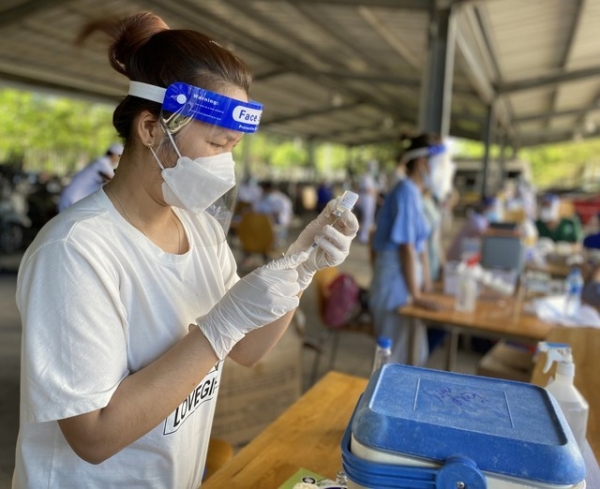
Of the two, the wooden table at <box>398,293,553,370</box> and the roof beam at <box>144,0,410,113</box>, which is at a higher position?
the roof beam at <box>144,0,410,113</box>

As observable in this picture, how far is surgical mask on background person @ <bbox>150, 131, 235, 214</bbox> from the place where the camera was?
1.02 meters

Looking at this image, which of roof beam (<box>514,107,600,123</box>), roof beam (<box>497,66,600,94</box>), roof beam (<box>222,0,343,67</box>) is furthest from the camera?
roof beam (<box>514,107,600,123</box>)

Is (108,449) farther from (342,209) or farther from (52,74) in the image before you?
(52,74)

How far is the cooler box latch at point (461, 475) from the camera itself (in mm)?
667

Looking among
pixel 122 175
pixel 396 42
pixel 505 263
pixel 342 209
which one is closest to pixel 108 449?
pixel 122 175

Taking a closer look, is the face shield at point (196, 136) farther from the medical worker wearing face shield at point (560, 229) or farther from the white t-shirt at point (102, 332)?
the medical worker wearing face shield at point (560, 229)

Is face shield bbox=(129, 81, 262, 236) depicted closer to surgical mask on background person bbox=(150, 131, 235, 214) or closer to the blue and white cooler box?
surgical mask on background person bbox=(150, 131, 235, 214)

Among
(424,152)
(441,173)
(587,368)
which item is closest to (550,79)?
(441,173)

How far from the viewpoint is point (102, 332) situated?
88 centimetres

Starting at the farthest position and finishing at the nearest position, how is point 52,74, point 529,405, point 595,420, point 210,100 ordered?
point 52,74
point 595,420
point 210,100
point 529,405

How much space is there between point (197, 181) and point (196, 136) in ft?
0.30

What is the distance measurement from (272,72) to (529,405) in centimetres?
1110

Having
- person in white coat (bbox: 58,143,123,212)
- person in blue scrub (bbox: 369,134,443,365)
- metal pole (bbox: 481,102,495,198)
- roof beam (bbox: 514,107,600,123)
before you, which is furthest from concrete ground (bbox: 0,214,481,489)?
roof beam (bbox: 514,107,600,123)

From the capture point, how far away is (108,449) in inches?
35.0
